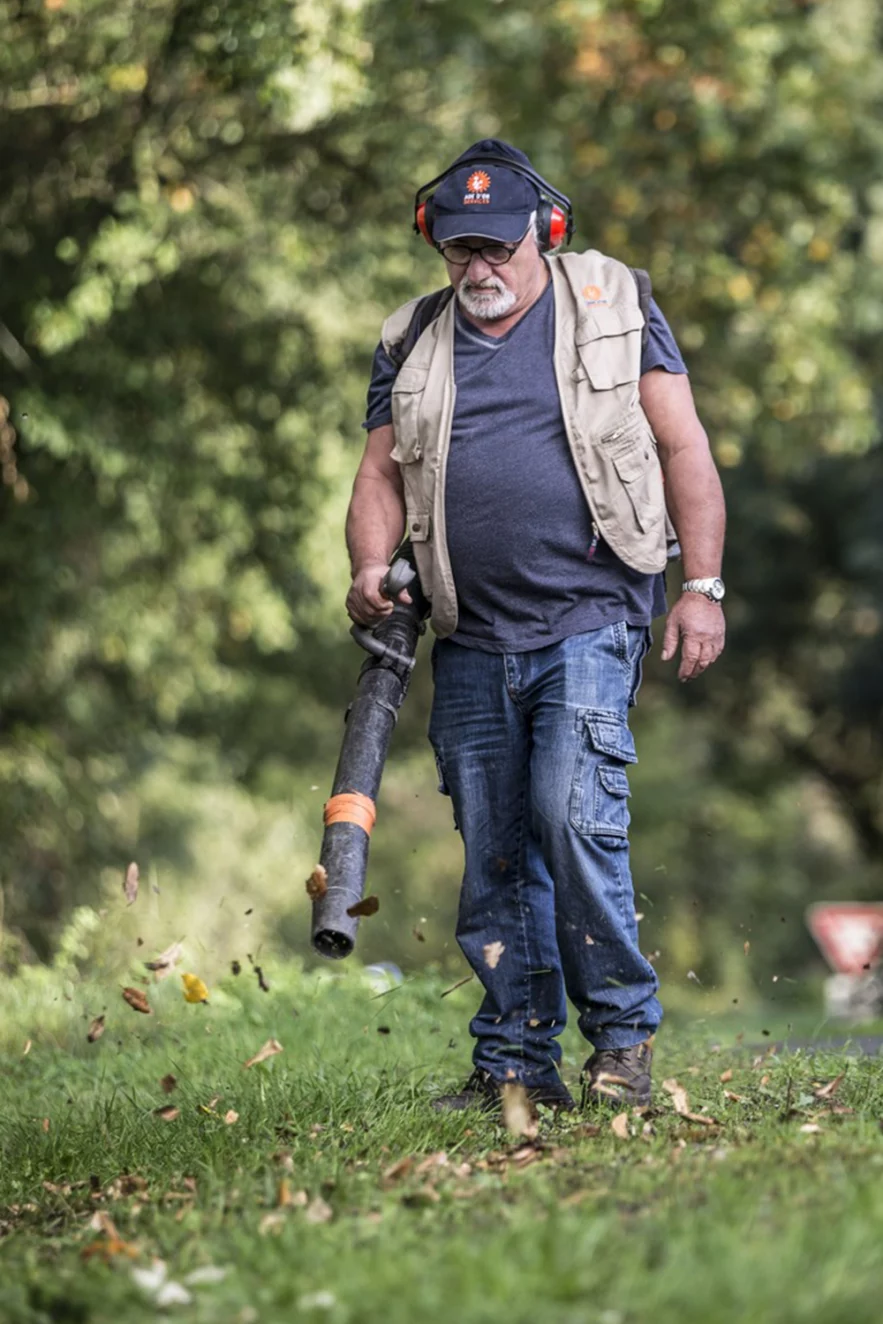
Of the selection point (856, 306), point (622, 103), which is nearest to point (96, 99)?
point (622, 103)

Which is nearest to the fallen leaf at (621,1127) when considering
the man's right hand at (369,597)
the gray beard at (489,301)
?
the man's right hand at (369,597)

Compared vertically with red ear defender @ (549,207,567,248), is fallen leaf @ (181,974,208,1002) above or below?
below

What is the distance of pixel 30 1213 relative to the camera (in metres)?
4.42

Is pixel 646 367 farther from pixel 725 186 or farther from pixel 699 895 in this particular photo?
pixel 699 895

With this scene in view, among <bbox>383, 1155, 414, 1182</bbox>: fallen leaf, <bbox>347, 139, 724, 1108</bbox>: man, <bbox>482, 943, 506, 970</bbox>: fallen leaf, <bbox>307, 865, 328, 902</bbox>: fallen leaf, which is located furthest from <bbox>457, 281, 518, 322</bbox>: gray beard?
<bbox>383, 1155, 414, 1182</bbox>: fallen leaf

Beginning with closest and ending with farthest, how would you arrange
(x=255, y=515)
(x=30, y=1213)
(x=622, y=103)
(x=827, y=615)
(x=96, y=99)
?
(x=30, y=1213), (x=96, y=99), (x=622, y=103), (x=255, y=515), (x=827, y=615)

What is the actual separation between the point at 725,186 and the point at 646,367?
8.97 meters

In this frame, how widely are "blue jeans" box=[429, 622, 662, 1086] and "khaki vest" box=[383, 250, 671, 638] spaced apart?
0.24 m

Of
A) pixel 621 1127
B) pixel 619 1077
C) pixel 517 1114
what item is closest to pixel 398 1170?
pixel 517 1114

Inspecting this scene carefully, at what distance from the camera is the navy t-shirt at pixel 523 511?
5.22m

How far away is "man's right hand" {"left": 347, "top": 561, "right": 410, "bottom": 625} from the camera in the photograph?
5.35 meters

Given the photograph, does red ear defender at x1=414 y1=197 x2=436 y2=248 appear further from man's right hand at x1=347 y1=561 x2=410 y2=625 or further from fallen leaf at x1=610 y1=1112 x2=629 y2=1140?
fallen leaf at x1=610 y1=1112 x2=629 y2=1140

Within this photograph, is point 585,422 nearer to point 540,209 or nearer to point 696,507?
point 696,507

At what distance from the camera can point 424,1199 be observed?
3.75 m
